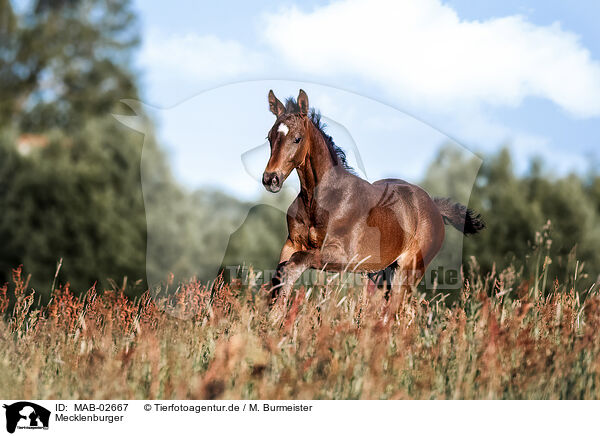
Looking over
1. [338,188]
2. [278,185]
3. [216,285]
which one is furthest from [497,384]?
[216,285]

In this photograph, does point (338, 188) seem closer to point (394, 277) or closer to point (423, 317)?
point (394, 277)

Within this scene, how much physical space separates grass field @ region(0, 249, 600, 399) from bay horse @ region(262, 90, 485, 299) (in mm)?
255

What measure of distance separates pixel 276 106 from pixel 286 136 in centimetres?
20

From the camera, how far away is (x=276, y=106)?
144 inches

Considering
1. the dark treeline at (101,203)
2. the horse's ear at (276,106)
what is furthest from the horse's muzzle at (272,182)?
the dark treeline at (101,203)

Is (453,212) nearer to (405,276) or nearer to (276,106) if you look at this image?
(405,276)

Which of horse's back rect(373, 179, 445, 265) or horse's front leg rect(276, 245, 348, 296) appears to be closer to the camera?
horse's front leg rect(276, 245, 348, 296)

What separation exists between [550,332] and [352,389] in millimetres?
1803

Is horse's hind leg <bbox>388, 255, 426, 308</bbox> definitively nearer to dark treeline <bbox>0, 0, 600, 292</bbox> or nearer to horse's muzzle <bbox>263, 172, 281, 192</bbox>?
horse's muzzle <bbox>263, 172, 281, 192</bbox>

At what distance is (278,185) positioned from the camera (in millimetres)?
3471

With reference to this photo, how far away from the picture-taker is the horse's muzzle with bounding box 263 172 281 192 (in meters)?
3.46

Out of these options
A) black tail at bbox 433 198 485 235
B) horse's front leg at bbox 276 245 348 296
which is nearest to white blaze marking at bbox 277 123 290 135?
horse's front leg at bbox 276 245 348 296
